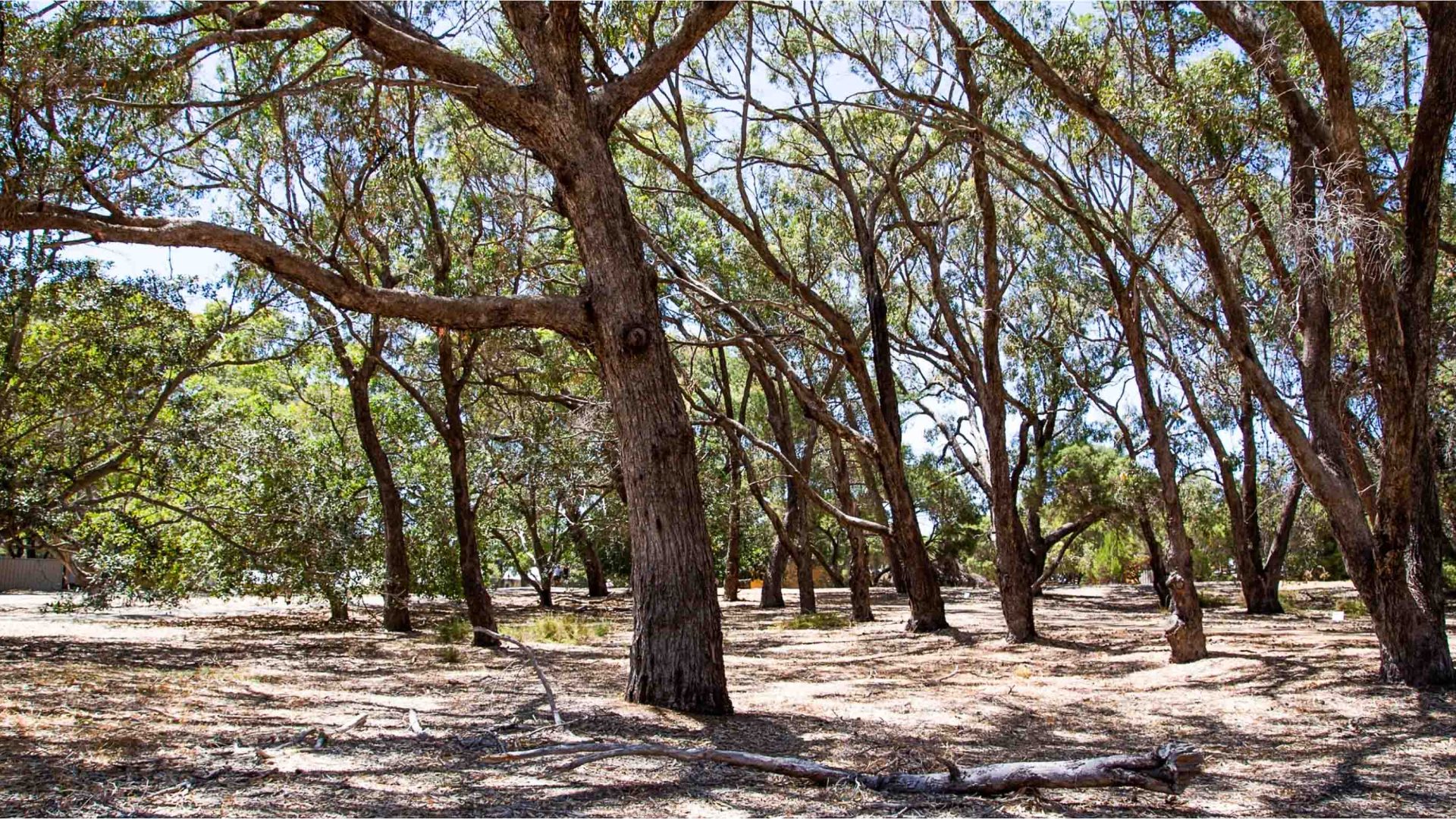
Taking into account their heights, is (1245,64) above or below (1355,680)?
above

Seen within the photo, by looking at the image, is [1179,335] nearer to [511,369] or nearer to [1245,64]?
[1245,64]

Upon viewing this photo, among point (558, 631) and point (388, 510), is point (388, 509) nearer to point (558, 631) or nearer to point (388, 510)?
point (388, 510)

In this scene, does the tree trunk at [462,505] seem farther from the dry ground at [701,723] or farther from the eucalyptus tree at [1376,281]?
the eucalyptus tree at [1376,281]

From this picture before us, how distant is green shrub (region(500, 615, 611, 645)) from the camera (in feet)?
42.5

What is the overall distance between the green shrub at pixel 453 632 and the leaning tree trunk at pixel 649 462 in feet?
21.4

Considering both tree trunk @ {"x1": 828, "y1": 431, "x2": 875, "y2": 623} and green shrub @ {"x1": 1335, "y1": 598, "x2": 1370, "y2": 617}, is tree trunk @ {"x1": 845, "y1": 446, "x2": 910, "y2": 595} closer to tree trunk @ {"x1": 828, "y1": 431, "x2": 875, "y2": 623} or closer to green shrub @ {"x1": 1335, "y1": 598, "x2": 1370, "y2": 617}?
tree trunk @ {"x1": 828, "y1": 431, "x2": 875, "y2": 623}

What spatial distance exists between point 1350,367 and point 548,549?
54.4 ft

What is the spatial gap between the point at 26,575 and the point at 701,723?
1231 inches

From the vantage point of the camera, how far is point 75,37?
24.4 feet

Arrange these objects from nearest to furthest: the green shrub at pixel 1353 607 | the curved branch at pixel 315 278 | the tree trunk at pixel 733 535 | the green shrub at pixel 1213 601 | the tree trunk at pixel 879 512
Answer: the curved branch at pixel 315 278 < the green shrub at pixel 1353 607 < the green shrub at pixel 1213 601 < the tree trunk at pixel 733 535 < the tree trunk at pixel 879 512

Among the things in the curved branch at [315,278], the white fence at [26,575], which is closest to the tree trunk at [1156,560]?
the curved branch at [315,278]

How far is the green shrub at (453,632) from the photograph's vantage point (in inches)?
488

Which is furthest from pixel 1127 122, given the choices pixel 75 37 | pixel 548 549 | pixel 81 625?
pixel 548 549

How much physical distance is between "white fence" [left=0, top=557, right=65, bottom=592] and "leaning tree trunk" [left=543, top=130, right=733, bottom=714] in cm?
2925
